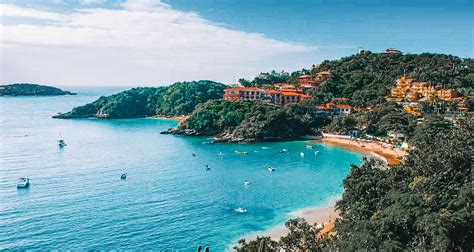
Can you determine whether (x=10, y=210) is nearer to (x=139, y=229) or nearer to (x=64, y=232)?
(x=64, y=232)

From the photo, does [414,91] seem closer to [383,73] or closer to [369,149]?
[383,73]

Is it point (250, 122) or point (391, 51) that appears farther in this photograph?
point (391, 51)

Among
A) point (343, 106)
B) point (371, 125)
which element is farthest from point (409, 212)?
point (343, 106)

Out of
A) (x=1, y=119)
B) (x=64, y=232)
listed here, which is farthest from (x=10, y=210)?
(x=1, y=119)

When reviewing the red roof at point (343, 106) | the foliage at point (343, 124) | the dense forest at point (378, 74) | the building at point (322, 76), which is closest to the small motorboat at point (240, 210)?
the foliage at point (343, 124)

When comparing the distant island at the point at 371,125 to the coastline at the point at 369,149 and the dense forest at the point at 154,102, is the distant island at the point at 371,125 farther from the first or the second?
the coastline at the point at 369,149
